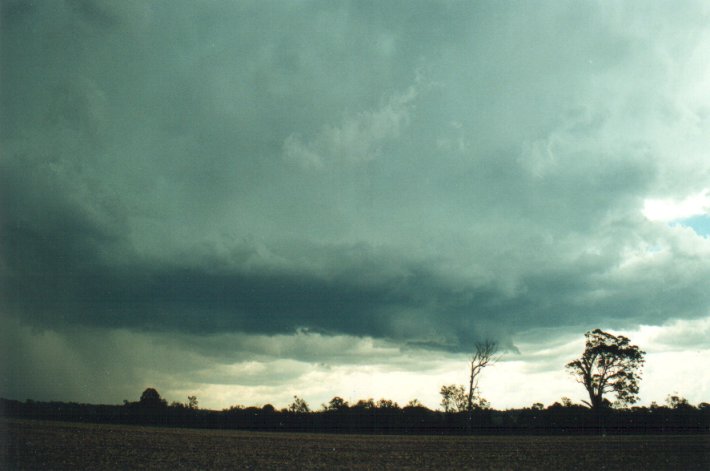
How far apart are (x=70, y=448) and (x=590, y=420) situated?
7053 centimetres

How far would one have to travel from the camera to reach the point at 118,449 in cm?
2973

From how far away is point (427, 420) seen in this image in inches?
3115

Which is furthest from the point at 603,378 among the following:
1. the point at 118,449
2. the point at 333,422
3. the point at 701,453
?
the point at 118,449

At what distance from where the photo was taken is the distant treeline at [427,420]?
71375 millimetres

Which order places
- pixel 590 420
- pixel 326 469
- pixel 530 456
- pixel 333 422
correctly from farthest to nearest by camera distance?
pixel 333 422
pixel 590 420
pixel 530 456
pixel 326 469

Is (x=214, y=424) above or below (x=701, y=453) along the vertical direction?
below

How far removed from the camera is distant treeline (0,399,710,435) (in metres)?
71.4

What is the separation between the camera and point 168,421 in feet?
286

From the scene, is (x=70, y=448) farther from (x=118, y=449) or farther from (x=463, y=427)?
(x=463, y=427)

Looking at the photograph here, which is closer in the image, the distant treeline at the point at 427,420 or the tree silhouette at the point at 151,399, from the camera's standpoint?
the distant treeline at the point at 427,420

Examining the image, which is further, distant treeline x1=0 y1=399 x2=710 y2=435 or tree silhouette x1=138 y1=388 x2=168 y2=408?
tree silhouette x1=138 y1=388 x2=168 y2=408

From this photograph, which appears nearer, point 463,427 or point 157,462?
point 157,462

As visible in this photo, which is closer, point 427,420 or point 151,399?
point 427,420

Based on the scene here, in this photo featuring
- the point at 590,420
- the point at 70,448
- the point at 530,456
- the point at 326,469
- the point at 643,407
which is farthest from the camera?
the point at 643,407
